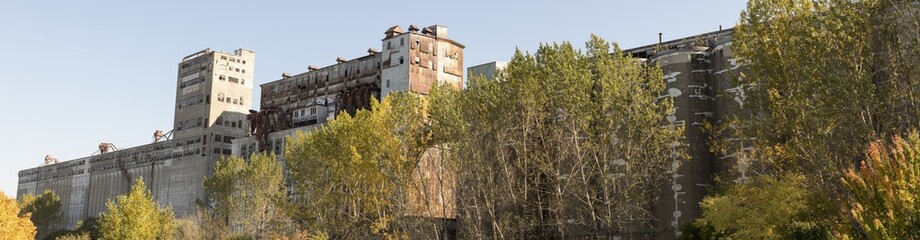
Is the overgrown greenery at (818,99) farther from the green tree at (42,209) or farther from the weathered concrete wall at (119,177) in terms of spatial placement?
the green tree at (42,209)

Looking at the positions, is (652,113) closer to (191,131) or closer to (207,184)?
(207,184)

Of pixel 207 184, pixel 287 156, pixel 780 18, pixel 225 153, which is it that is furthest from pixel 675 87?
pixel 225 153

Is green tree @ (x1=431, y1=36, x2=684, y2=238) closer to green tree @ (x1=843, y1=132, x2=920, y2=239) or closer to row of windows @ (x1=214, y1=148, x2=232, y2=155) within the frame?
green tree @ (x1=843, y1=132, x2=920, y2=239)

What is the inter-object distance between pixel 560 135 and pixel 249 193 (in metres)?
51.9

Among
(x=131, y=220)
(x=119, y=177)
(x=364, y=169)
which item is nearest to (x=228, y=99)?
(x=119, y=177)

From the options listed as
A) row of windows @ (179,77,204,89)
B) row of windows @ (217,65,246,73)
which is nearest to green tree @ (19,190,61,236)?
row of windows @ (179,77,204,89)

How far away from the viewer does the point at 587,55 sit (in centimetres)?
4947

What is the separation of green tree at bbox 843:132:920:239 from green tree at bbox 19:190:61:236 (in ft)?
494

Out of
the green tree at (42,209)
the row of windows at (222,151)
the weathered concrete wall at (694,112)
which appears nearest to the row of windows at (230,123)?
the row of windows at (222,151)

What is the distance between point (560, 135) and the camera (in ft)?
156

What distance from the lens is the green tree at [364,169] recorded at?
187 feet

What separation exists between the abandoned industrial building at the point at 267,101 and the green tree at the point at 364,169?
449 centimetres

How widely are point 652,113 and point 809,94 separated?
954 centimetres

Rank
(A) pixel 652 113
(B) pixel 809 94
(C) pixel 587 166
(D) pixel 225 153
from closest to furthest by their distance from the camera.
→ 1. (B) pixel 809 94
2. (A) pixel 652 113
3. (C) pixel 587 166
4. (D) pixel 225 153
